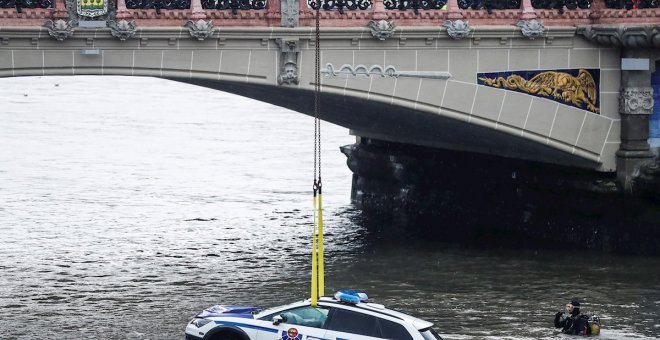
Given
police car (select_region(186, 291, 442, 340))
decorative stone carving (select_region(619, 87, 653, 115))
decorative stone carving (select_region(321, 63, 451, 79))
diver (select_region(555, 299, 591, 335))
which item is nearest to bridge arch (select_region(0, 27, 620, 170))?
decorative stone carving (select_region(321, 63, 451, 79))

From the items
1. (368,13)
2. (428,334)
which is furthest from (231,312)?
(368,13)

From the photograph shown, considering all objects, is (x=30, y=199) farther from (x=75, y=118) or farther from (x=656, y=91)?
(x=75, y=118)

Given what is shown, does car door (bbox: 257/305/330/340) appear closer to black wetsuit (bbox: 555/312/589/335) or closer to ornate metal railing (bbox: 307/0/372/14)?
black wetsuit (bbox: 555/312/589/335)

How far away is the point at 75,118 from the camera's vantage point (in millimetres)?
80938

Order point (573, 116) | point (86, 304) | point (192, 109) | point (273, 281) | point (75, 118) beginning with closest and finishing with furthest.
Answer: point (86, 304), point (273, 281), point (573, 116), point (75, 118), point (192, 109)

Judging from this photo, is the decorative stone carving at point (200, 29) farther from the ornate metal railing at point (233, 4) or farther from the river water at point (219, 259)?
the river water at point (219, 259)

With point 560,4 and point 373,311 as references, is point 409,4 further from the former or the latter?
point 373,311

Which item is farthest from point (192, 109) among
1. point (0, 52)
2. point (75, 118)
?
point (0, 52)

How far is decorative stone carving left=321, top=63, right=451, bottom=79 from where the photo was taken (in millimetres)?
37219

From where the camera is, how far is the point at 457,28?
38094mm

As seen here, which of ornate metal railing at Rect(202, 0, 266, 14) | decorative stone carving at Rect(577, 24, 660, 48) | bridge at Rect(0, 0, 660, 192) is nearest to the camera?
bridge at Rect(0, 0, 660, 192)

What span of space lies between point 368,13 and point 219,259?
7.37m

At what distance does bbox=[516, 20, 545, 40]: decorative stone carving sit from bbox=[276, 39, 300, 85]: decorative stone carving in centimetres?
565

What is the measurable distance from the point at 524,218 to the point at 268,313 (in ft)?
56.0
